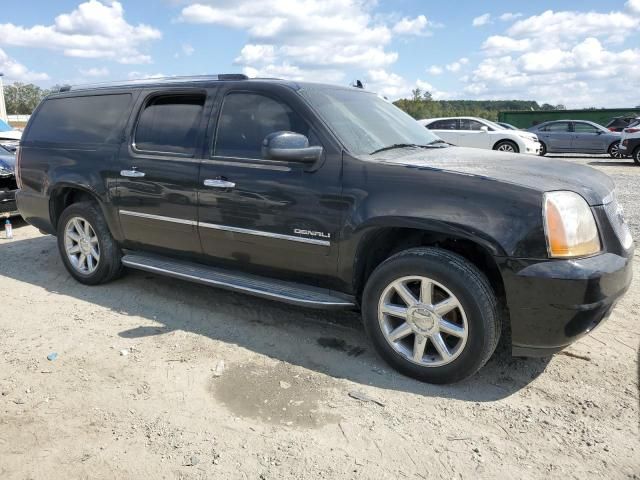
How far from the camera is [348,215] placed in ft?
11.3

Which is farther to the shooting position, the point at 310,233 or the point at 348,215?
the point at 310,233

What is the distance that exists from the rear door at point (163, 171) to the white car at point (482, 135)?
12.8 metres

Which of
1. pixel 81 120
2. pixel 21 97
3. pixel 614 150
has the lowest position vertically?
pixel 614 150

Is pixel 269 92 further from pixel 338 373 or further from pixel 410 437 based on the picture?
pixel 410 437

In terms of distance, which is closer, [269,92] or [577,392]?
[577,392]

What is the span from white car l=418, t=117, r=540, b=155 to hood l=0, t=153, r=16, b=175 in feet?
38.0

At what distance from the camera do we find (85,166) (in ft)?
16.1

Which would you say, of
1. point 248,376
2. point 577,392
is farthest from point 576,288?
point 248,376

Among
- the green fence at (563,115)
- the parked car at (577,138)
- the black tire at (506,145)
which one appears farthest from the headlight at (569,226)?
the green fence at (563,115)

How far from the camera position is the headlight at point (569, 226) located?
2.87 meters

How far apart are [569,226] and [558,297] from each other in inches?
15.5

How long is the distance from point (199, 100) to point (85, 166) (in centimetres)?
144

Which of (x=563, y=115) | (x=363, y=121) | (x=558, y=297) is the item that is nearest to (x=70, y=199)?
(x=363, y=121)

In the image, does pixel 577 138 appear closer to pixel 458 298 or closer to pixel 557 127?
pixel 557 127
